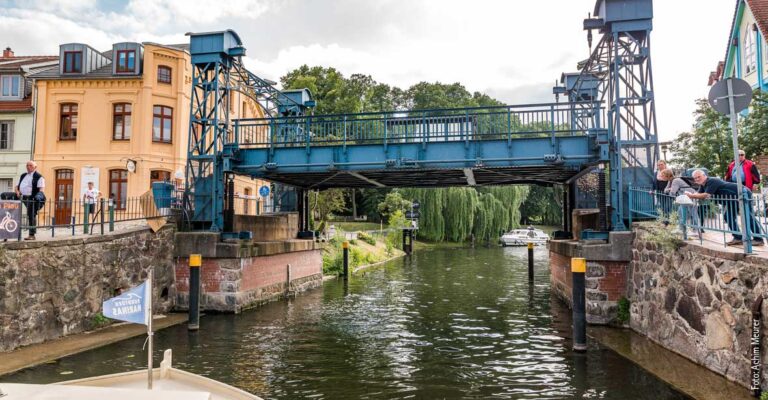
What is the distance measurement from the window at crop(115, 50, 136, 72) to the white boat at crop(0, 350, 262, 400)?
76.2ft

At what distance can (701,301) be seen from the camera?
8945mm

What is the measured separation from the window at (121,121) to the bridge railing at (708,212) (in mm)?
22871

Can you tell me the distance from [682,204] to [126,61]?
83.4ft

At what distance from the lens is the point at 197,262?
44.7 feet

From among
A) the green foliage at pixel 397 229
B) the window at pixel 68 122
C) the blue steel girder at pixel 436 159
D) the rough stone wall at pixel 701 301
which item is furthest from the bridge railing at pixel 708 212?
the green foliage at pixel 397 229

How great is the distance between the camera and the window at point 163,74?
25.6 metres

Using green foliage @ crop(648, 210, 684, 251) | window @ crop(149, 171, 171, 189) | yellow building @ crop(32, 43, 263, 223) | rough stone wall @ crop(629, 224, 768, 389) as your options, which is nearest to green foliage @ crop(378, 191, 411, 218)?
window @ crop(149, 171, 171, 189)

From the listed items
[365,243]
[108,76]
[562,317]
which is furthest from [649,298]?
[365,243]

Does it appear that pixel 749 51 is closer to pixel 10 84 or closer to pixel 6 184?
pixel 10 84

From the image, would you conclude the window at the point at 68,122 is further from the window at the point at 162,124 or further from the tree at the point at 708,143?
the tree at the point at 708,143

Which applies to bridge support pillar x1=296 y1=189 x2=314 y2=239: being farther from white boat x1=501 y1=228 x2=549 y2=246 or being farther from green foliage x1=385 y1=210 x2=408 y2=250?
white boat x1=501 y1=228 x2=549 y2=246

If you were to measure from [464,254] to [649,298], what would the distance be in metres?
29.0

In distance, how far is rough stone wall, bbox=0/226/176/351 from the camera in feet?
33.1

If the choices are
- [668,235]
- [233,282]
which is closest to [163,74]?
[233,282]
